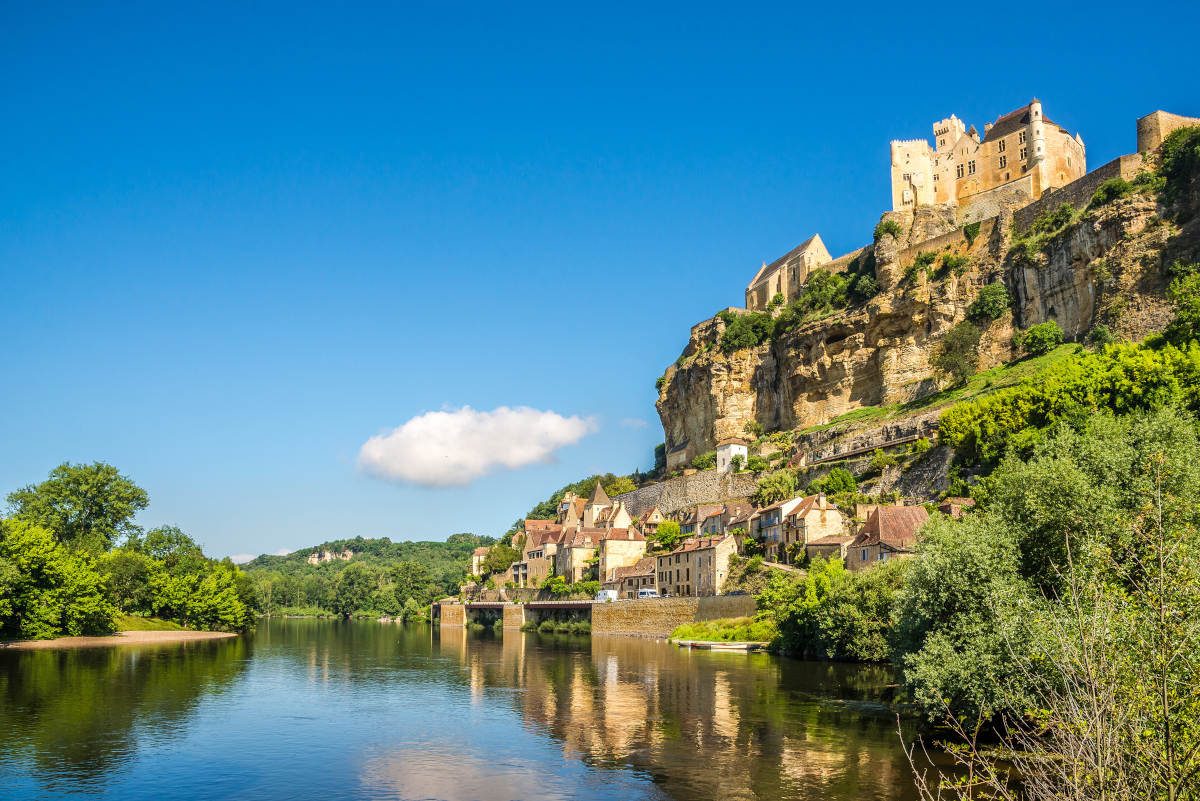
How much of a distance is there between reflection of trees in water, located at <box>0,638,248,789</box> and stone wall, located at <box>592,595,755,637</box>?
1112 inches

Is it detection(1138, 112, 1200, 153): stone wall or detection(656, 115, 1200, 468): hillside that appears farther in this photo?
detection(1138, 112, 1200, 153): stone wall

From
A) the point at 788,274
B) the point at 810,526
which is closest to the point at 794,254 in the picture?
the point at 788,274

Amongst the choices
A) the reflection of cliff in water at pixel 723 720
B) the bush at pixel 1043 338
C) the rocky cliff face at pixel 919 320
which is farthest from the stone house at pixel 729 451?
the reflection of cliff in water at pixel 723 720

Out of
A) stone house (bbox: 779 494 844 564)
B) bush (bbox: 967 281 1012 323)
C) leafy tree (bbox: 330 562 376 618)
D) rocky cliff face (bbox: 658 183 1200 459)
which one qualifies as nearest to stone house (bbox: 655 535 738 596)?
stone house (bbox: 779 494 844 564)

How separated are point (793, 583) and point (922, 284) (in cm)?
4062

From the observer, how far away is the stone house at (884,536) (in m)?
47.8

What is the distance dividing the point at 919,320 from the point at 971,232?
29.1 ft

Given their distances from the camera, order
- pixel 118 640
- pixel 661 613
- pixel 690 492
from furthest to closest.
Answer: pixel 690 492, pixel 661 613, pixel 118 640

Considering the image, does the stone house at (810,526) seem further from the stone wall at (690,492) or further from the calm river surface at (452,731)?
the stone wall at (690,492)

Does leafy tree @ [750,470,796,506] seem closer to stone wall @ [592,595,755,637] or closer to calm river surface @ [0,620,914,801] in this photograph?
stone wall @ [592,595,755,637]

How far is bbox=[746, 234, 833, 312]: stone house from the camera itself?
98.3 metres

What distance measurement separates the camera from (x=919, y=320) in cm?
7669

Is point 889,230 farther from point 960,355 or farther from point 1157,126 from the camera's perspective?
point 1157,126

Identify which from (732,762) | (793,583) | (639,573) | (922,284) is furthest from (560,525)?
(732,762)
